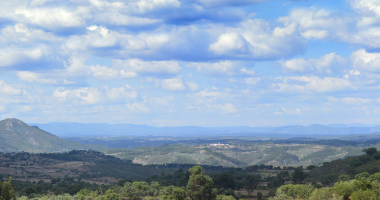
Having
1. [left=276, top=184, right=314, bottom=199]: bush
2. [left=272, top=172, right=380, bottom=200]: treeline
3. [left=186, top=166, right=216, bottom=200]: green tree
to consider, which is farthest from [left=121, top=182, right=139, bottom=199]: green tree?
[left=272, top=172, right=380, bottom=200]: treeline

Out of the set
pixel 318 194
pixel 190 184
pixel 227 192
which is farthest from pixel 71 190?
pixel 318 194

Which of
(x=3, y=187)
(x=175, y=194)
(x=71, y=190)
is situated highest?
(x=3, y=187)

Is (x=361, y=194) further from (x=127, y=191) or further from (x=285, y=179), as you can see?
(x=285, y=179)

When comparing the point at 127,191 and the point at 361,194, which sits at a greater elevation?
the point at 361,194

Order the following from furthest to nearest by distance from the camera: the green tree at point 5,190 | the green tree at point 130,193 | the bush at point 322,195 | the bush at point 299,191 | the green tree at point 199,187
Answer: the green tree at point 130,193
the bush at point 299,191
the bush at point 322,195
the green tree at point 199,187
the green tree at point 5,190

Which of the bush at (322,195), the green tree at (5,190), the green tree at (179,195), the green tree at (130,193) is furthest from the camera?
the green tree at (130,193)

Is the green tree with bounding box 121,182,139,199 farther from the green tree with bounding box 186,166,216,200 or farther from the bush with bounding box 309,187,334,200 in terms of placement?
the bush with bounding box 309,187,334,200

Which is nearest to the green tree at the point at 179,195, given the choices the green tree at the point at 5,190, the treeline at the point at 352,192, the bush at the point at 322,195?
the treeline at the point at 352,192

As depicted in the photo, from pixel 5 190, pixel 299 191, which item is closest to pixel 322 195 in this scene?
pixel 299 191

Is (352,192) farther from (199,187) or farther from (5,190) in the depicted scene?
(5,190)

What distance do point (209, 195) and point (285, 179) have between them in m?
106

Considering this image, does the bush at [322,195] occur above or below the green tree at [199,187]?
below

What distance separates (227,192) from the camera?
13825 centimetres

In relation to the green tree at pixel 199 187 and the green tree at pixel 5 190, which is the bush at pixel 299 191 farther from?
the green tree at pixel 5 190
